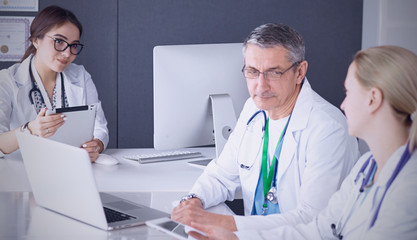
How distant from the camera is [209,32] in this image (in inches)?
169

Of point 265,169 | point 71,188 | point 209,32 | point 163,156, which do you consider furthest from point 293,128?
point 209,32

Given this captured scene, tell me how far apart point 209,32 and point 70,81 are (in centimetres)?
149

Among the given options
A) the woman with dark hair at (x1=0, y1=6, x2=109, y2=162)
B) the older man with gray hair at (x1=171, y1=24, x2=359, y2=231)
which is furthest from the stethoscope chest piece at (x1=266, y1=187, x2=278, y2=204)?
the woman with dark hair at (x1=0, y1=6, x2=109, y2=162)

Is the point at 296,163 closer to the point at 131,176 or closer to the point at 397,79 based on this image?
the point at 397,79

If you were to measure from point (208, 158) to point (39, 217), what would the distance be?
1208 mm

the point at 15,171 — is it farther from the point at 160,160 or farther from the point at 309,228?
the point at 309,228

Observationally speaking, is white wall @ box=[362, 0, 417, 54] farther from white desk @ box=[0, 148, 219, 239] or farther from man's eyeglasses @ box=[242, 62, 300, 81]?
man's eyeglasses @ box=[242, 62, 300, 81]

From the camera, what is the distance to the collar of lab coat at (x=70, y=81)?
3043 millimetres

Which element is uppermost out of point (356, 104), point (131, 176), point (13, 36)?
point (13, 36)

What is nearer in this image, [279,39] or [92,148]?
[279,39]

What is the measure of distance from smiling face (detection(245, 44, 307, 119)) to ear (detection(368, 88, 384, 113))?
0.64 meters

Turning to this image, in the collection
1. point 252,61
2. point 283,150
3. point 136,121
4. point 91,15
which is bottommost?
point 136,121

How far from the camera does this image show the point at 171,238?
1.55 metres

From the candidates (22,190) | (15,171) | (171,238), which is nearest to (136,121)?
(15,171)
